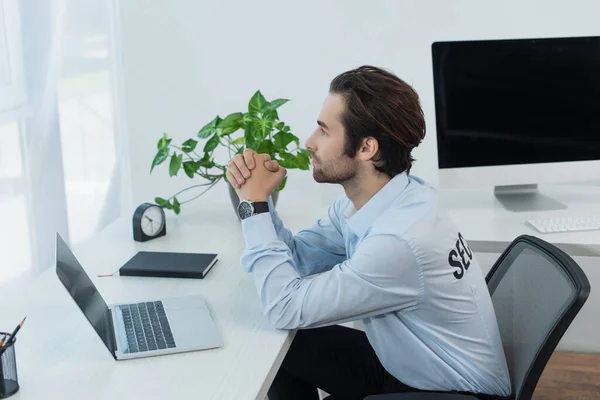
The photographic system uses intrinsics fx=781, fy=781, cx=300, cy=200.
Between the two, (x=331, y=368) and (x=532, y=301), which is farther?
(x=331, y=368)

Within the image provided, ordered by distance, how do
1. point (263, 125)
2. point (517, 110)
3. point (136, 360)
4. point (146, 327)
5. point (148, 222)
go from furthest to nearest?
point (517, 110) < point (263, 125) < point (148, 222) < point (146, 327) < point (136, 360)

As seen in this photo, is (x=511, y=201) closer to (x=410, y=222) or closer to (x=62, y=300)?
(x=410, y=222)

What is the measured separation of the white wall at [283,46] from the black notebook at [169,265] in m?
1.09

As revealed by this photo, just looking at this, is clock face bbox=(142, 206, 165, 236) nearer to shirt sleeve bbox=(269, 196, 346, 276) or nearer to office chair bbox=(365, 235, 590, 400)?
shirt sleeve bbox=(269, 196, 346, 276)

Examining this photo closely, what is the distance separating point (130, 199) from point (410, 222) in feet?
6.27

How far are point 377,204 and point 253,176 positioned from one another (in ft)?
0.97

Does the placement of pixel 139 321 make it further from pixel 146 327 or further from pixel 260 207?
pixel 260 207

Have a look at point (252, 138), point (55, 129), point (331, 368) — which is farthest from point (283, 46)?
point (331, 368)

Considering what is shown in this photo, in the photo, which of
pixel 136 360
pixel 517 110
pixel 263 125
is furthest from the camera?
pixel 517 110

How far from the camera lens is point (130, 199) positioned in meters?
3.18

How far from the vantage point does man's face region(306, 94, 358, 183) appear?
1677 millimetres

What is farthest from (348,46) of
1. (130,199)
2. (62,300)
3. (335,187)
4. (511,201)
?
(62,300)

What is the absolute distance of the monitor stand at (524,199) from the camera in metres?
2.42

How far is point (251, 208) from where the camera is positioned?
167cm
